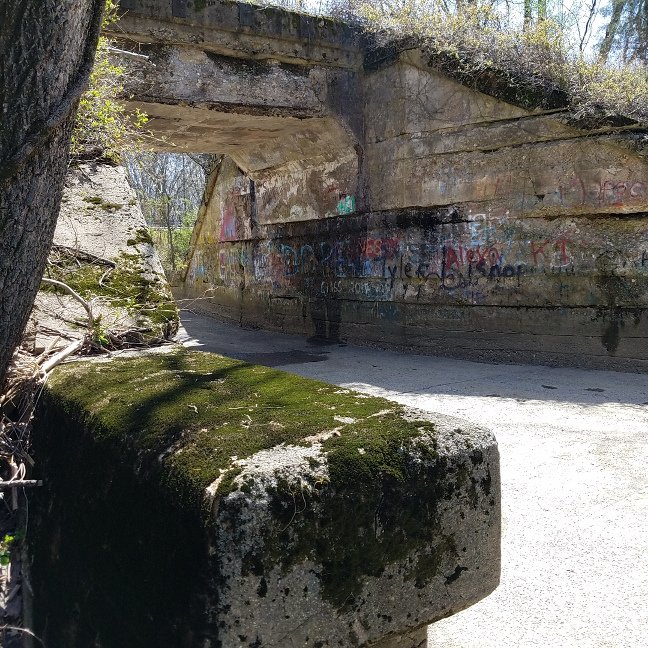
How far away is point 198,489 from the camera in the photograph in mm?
1519

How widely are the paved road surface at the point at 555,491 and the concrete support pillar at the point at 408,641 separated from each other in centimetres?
67

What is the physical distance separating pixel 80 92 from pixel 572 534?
3122 mm

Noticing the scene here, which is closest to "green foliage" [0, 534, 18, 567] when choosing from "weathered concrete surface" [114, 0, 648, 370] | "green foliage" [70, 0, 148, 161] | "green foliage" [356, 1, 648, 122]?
"green foliage" [70, 0, 148, 161]

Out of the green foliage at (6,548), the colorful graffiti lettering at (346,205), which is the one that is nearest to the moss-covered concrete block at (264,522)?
the green foliage at (6,548)

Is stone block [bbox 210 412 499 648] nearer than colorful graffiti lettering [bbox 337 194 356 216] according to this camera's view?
Yes

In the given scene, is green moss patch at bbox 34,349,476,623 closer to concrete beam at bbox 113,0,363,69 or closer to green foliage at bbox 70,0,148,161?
green foliage at bbox 70,0,148,161

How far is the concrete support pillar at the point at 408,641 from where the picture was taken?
6.00ft

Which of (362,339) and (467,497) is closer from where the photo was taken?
(467,497)

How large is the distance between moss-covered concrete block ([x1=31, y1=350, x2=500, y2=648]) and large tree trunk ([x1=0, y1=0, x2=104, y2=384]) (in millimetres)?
522

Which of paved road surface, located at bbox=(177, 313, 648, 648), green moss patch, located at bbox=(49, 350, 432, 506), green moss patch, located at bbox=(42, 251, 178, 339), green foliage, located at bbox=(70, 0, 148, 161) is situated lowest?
paved road surface, located at bbox=(177, 313, 648, 648)

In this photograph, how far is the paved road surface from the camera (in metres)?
2.72

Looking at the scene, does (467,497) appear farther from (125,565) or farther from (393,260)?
(393,260)

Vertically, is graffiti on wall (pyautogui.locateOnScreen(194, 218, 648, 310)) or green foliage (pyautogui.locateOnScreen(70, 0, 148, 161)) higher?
green foliage (pyautogui.locateOnScreen(70, 0, 148, 161))

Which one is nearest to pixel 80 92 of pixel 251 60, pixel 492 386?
pixel 492 386
